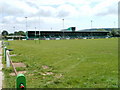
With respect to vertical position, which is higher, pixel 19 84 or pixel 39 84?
pixel 19 84

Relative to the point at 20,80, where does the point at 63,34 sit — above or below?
above

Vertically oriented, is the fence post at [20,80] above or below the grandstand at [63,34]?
below

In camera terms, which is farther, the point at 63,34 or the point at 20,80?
the point at 63,34

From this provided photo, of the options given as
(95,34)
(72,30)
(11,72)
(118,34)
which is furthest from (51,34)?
(11,72)

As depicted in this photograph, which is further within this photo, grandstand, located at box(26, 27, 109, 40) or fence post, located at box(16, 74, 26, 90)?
grandstand, located at box(26, 27, 109, 40)

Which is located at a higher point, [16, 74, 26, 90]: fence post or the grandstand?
the grandstand

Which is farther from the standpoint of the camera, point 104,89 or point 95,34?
point 95,34

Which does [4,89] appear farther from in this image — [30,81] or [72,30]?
[72,30]

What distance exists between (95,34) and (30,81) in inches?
5235

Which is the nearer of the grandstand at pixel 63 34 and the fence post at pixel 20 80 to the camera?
the fence post at pixel 20 80

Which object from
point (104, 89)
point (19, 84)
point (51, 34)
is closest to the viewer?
point (19, 84)

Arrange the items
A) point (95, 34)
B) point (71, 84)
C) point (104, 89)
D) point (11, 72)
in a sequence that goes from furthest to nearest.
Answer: point (95, 34) → point (11, 72) → point (71, 84) → point (104, 89)

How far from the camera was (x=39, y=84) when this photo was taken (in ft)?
22.5

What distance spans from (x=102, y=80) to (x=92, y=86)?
99 centimetres
